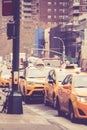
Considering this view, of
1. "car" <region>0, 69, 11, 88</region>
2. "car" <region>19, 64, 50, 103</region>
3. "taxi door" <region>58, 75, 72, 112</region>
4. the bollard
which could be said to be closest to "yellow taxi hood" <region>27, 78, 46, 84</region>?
"car" <region>19, 64, 50, 103</region>

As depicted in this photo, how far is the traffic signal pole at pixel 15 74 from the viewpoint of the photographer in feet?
65.1

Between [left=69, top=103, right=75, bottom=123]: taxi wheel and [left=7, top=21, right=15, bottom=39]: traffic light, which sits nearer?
[left=69, top=103, right=75, bottom=123]: taxi wheel

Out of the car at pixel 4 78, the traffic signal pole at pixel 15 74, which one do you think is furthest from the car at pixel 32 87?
the car at pixel 4 78

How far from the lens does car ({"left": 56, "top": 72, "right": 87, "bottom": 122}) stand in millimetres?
18109

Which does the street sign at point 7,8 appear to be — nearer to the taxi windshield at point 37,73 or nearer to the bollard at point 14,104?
the bollard at point 14,104

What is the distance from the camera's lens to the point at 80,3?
18088 centimetres

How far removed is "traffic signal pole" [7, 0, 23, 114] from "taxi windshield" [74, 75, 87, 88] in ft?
5.86

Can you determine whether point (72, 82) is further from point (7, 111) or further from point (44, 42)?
point (44, 42)

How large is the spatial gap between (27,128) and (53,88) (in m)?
9.35

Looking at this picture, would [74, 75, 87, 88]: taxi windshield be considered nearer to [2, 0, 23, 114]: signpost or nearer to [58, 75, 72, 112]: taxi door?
[58, 75, 72, 112]: taxi door

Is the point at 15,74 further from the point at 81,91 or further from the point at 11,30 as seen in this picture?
the point at 81,91

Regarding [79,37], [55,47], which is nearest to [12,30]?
[79,37]

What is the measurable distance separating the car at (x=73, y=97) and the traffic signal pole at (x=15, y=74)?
1406 millimetres

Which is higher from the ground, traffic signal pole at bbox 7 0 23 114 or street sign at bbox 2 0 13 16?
street sign at bbox 2 0 13 16
